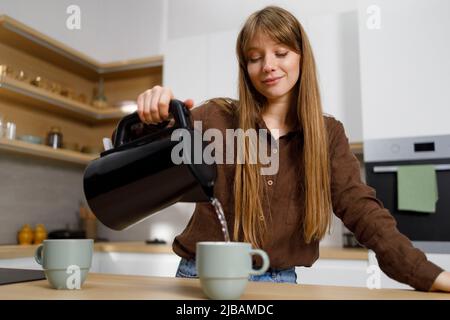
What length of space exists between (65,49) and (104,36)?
65cm

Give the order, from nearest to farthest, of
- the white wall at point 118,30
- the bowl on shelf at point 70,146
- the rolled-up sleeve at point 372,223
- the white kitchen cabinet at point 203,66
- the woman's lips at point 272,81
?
the rolled-up sleeve at point 372,223 → the woman's lips at point 272,81 → the white kitchen cabinet at point 203,66 → the bowl on shelf at point 70,146 → the white wall at point 118,30

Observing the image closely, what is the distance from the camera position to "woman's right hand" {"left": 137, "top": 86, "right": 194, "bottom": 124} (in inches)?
29.4

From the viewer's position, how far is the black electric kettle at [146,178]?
67 centimetres

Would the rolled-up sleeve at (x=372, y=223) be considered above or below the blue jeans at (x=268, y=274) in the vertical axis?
above

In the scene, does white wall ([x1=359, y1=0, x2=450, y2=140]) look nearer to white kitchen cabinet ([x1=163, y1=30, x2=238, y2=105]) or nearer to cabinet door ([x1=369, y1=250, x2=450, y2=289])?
cabinet door ([x1=369, y1=250, x2=450, y2=289])

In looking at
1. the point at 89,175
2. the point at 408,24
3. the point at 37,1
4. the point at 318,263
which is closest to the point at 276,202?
the point at 89,175

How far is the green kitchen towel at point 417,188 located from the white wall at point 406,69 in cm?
17

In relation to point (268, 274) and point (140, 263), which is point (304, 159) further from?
point (140, 263)

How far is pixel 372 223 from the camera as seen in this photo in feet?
2.79

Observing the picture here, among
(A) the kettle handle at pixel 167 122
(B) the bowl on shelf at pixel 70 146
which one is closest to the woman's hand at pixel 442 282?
(A) the kettle handle at pixel 167 122

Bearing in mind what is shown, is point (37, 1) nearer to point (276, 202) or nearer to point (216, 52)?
point (216, 52)

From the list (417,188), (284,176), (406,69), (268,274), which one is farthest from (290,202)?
(406,69)

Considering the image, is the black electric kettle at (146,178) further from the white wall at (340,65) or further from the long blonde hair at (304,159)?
the white wall at (340,65)

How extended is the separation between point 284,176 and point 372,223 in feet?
0.95
